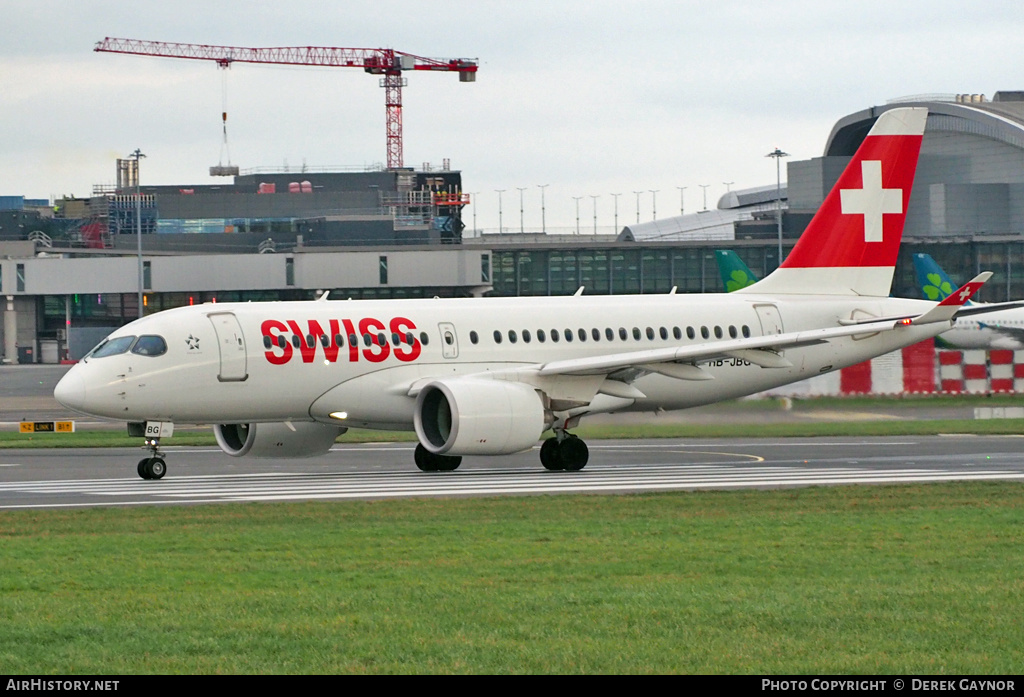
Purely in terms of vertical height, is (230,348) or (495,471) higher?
(230,348)

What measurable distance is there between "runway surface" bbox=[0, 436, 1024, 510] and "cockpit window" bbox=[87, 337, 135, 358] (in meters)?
2.33

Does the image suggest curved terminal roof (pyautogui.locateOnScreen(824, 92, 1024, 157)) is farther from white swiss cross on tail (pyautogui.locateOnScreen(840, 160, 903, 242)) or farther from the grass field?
the grass field

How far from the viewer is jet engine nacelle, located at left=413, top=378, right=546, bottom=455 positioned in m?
28.3

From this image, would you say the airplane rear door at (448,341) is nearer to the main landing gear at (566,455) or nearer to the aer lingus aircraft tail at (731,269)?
the main landing gear at (566,455)

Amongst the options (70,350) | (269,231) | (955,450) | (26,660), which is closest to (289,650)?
(26,660)

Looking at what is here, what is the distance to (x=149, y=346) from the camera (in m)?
28.8

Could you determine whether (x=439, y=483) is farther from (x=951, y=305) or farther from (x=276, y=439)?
(x=951, y=305)

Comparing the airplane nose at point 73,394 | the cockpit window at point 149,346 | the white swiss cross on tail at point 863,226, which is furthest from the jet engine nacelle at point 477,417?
the white swiss cross on tail at point 863,226

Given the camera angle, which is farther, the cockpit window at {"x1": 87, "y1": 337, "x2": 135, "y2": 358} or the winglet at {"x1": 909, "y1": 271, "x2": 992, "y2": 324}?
the winglet at {"x1": 909, "y1": 271, "x2": 992, "y2": 324}

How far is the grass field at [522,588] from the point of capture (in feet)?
35.4

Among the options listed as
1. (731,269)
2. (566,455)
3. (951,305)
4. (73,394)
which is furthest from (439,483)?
(731,269)

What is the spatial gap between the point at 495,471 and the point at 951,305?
9566mm

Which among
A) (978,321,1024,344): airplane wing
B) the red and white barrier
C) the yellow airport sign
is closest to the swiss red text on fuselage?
the red and white barrier

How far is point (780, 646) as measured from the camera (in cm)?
1105
